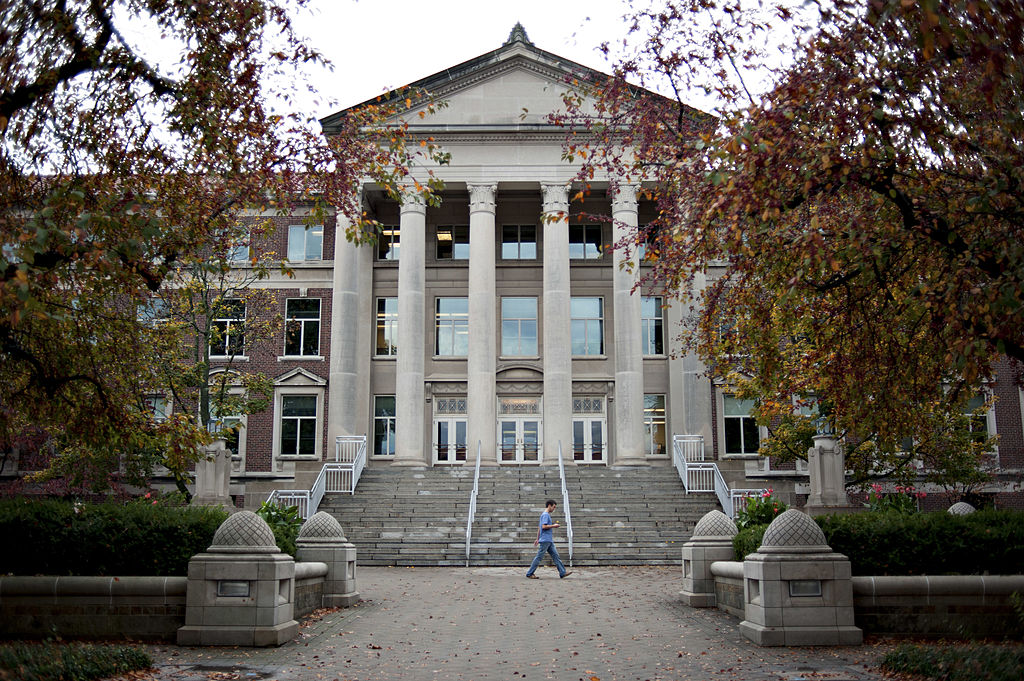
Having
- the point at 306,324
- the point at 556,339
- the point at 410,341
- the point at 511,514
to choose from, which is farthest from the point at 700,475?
the point at 306,324

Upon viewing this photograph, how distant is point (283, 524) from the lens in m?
15.3

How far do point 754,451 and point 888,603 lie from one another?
29854 millimetres

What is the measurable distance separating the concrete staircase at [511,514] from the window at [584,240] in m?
10.7

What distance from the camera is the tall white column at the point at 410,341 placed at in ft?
121

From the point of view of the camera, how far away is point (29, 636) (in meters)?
11.1

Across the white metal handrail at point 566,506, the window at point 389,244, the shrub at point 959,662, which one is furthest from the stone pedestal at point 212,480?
the shrub at point 959,662

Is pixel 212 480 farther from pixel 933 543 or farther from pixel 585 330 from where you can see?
pixel 933 543

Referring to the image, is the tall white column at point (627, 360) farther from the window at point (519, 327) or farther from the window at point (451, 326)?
the window at point (451, 326)

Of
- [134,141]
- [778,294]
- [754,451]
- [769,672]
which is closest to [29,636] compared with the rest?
[134,141]

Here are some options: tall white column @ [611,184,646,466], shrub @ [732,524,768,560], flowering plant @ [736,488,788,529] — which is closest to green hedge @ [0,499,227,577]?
shrub @ [732,524,768,560]

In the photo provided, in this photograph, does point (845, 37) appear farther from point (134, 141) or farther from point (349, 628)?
point (349, 628)

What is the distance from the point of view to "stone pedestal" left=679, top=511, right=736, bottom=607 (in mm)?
15039

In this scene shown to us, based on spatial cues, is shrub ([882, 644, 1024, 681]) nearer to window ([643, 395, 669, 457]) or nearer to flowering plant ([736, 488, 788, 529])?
flowering plant ([736, 488, 788, 529])

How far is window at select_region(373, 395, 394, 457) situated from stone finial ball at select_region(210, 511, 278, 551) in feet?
96.0
